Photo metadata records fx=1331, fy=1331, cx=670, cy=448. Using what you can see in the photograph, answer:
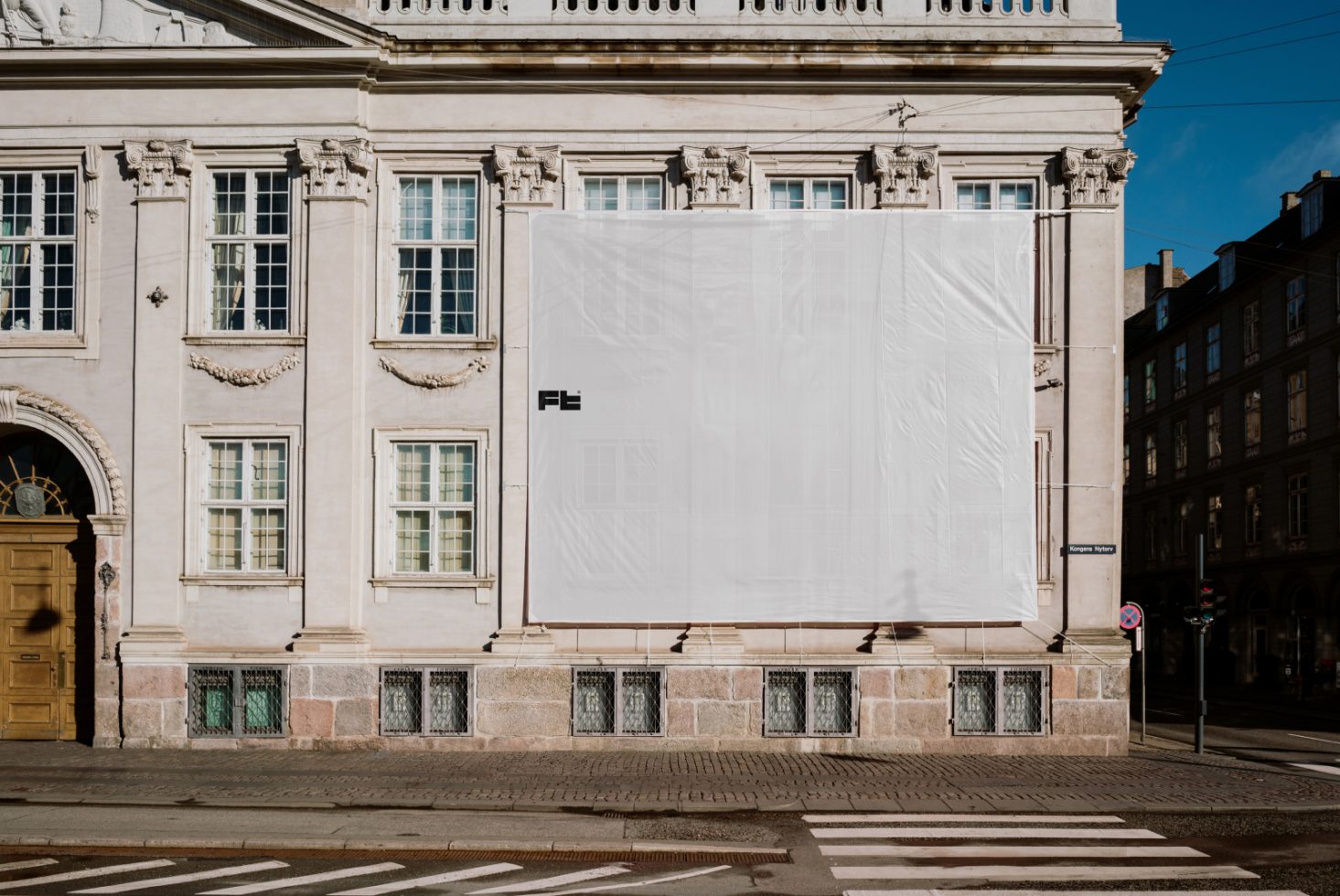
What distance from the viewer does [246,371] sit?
21.1 metres

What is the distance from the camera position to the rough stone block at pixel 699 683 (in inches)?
812

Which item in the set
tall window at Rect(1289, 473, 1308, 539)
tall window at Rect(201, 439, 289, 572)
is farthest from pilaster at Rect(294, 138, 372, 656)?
tall window at Rect(1289, 473, 1308, 539)

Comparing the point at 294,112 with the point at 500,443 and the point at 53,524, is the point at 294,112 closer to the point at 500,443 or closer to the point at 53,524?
the point at 500,443

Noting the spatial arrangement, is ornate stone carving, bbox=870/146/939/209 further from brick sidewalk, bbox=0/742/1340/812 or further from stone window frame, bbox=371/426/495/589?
brick sidewalk, bbox=0/742/1340/812

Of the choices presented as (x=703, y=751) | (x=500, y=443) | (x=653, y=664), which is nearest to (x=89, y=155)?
(x=500, y=443)

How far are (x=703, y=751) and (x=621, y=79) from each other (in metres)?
10.7

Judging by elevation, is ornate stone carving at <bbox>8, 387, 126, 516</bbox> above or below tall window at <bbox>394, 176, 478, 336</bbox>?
below

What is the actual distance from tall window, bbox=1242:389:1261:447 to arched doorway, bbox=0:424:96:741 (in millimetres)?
43269

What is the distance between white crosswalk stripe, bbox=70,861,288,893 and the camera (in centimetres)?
1099

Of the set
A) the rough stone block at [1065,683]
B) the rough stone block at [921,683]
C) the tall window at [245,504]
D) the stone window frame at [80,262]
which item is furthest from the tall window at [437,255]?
the rough stone block at [1065,683]

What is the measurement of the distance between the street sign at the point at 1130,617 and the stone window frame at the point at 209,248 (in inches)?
562

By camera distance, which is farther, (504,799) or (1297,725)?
(1297,725)

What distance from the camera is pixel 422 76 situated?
21.4 m

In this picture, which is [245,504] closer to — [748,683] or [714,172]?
[748,683]
